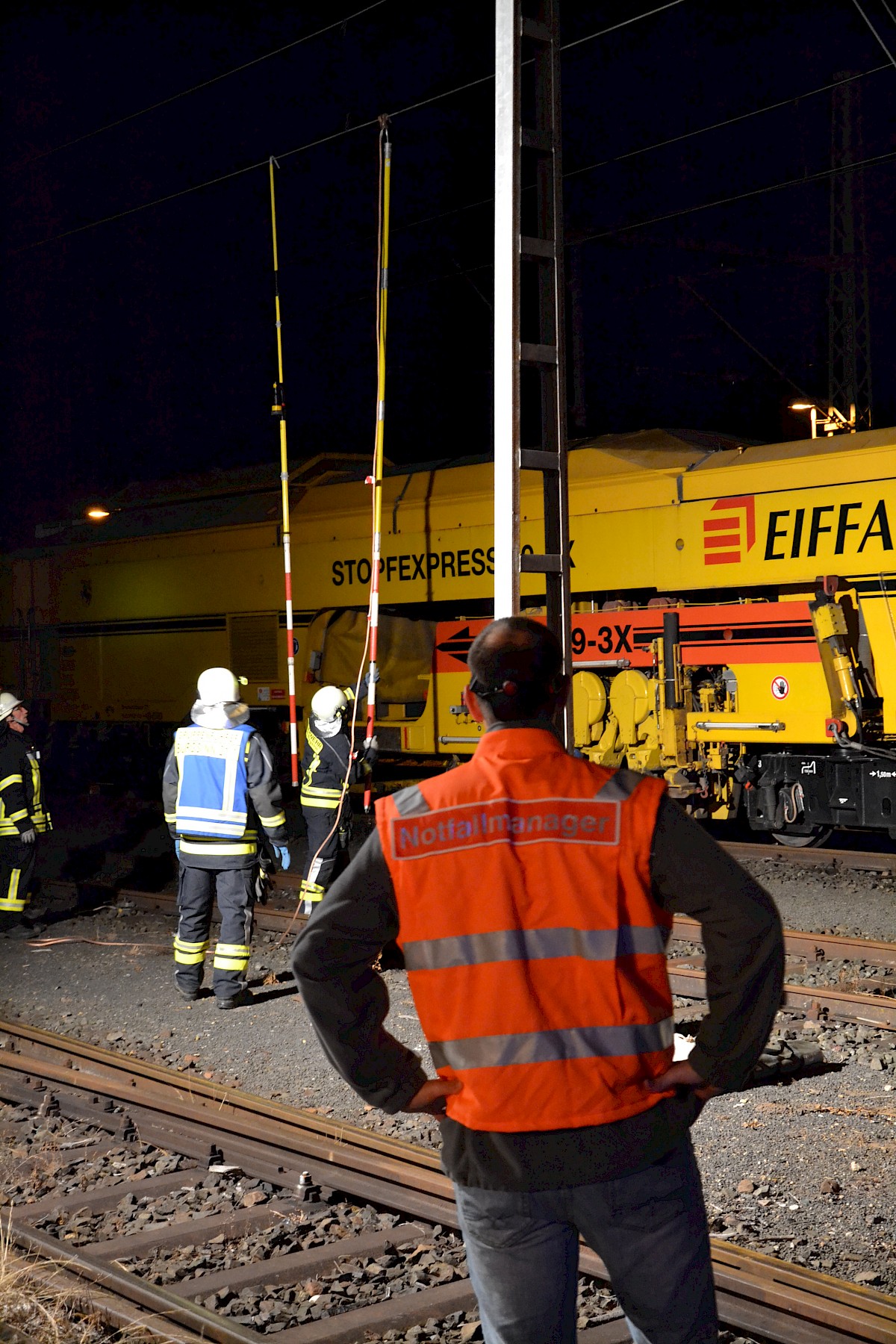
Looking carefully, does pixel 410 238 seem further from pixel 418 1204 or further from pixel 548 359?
pixel 418 1204

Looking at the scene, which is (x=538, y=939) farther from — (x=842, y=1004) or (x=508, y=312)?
(x=842, y=1004)

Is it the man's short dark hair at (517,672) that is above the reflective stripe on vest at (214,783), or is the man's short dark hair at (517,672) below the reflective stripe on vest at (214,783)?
above

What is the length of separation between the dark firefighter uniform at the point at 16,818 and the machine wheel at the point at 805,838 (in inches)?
250

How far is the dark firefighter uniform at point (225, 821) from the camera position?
776cm

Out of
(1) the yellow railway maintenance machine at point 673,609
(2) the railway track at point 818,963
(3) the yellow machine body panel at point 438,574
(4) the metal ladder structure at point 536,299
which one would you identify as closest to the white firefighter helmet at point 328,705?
(2) the railway track at point 818,963

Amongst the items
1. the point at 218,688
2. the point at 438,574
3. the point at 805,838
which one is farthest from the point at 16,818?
the point at 805,838

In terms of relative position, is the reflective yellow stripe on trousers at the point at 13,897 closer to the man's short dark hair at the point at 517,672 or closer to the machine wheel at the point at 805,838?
the machine wheel at the point at 805,838

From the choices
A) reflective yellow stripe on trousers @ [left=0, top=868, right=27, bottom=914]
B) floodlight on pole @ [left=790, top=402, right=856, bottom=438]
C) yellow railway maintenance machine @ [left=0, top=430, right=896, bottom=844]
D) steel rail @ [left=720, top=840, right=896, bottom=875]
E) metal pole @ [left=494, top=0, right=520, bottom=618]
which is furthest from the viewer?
floodlight on pole @ [left=790, top=402, right=856, bottom=438]

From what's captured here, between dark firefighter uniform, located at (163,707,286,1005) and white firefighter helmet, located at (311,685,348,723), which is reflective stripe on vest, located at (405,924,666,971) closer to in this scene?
dark firefighter uniform, located at (163,707,286,1005)

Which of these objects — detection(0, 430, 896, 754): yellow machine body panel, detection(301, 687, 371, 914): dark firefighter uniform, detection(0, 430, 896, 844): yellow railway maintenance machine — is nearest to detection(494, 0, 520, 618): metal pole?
detection(301, 687, 371, 914): dark firefighter uniform

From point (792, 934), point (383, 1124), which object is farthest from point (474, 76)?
point (383, 1124)

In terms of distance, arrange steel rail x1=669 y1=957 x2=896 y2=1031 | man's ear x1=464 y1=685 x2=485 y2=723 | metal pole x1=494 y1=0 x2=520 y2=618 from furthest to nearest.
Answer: steel rail x1=669 y1=957 x2=896 y2=1031 < metal pole x1=494 y1=0 x2=520 y2=618 < man's ear x1=464 y1=685 x2=485 y2=723

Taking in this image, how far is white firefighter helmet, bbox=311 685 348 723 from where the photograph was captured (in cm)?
948

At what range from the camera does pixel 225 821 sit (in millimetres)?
7766
